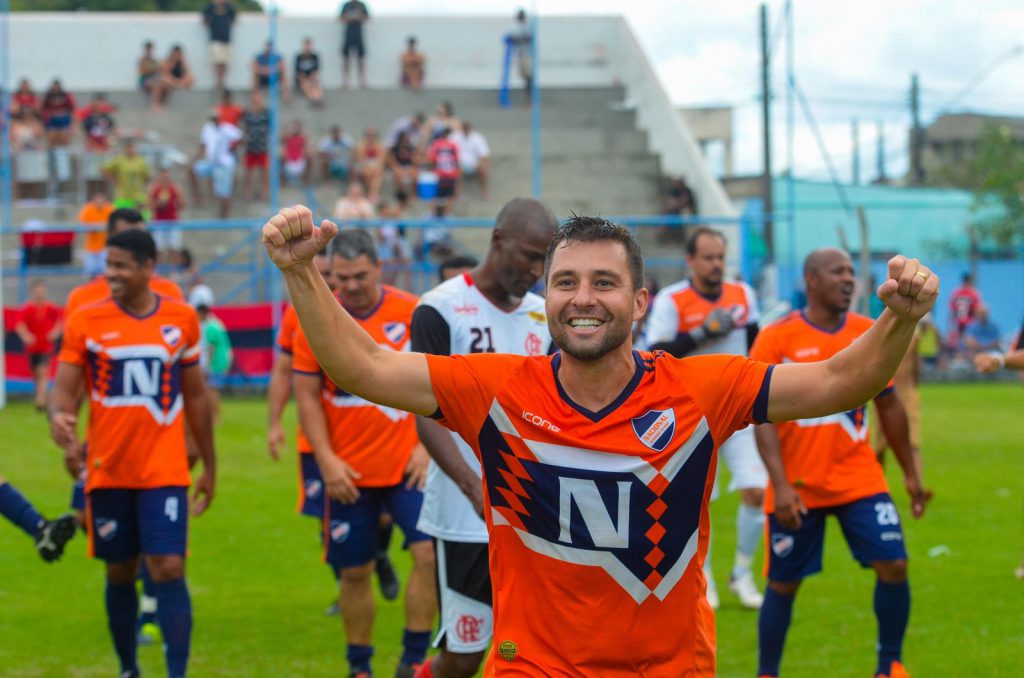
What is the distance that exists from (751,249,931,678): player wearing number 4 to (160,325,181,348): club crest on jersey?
3076 mm

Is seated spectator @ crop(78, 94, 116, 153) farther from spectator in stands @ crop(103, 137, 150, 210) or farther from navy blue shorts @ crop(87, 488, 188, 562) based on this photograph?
navy blue shorts @ crop(87, 488, 188, 562)

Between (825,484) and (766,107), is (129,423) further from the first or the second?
(766,107)

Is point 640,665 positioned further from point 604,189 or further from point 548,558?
point 604,189

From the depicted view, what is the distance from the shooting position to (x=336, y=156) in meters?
30.0

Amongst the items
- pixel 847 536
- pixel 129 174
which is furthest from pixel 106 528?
pixel 129 174

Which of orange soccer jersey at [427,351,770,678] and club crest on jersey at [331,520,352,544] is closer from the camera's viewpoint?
orange soccer jersey at [427,351,770,678]

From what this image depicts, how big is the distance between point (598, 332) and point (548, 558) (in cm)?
71

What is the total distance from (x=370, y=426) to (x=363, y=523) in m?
0.55

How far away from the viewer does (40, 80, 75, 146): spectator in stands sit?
29062 millimetres

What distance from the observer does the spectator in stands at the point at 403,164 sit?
28.7m

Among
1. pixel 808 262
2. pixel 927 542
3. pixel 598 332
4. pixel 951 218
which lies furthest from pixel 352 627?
pixel 951 218

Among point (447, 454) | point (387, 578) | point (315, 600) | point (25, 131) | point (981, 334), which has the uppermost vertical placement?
point (25, 131)

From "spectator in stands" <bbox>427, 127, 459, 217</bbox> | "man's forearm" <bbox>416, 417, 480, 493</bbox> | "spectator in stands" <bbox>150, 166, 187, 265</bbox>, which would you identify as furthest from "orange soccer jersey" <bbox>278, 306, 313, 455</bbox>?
"spectator in stands" <bbox>427, 127, 459, 217</bbox>

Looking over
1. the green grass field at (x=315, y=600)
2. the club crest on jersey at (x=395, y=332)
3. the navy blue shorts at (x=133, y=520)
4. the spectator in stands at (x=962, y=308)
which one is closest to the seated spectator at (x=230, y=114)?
the green grass field at (x=315, y=600)
